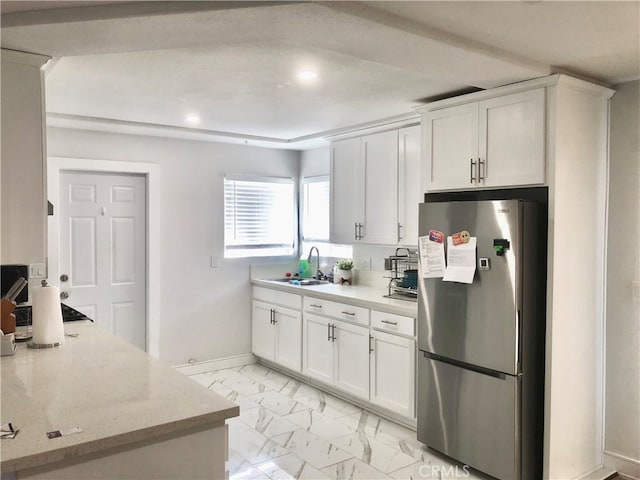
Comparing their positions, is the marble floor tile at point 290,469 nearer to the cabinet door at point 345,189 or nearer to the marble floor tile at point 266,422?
the marble floor tile at point 266,422

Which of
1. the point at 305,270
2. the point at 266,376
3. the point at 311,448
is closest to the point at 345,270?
the point at 305,270

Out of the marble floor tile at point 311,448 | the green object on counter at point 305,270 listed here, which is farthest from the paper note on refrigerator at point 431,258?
the green object on counter at point 305,270

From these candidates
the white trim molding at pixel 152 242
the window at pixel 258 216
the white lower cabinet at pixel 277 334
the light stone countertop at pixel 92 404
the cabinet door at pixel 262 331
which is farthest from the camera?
the window at pixel 258 216

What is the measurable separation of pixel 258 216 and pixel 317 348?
1663mm

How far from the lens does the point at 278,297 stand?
4.90 meters

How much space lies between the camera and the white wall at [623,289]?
2906mm

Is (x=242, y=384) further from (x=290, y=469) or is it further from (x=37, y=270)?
(x=37, y=270)

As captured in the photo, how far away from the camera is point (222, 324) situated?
514cm

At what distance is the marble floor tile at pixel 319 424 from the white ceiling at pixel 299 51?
7.56 ft

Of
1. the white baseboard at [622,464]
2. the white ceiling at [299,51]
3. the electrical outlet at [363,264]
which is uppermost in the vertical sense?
the white ceiling at [299,51]

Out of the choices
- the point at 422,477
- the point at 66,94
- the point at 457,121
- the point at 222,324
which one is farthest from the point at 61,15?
the point at 222,324

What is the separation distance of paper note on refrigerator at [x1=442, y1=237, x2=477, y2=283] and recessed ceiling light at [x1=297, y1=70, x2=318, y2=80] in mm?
1231

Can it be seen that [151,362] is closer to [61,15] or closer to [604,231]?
[61,15]

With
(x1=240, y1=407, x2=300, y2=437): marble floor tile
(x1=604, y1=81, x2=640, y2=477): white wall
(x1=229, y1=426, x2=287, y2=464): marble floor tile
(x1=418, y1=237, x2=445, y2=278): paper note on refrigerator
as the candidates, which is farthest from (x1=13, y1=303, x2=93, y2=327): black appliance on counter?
(x1=604, y1=81, x2=640, y2=477): white wall
